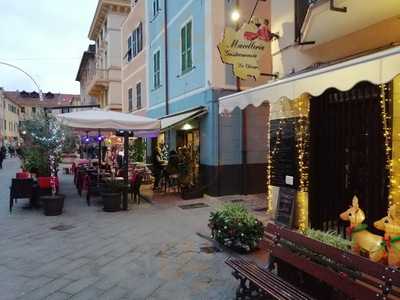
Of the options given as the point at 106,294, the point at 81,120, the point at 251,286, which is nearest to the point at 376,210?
the point at 251,286

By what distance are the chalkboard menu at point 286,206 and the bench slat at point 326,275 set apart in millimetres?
3345

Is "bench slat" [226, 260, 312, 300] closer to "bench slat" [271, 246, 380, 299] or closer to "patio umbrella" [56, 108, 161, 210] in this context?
"bench slat" [271, 246, 380, 299]

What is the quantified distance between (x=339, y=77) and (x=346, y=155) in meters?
2.90

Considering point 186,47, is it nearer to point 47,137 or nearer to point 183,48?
point 183,48

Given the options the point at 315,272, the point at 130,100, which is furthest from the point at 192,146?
the point at 130,100

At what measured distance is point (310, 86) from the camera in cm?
553

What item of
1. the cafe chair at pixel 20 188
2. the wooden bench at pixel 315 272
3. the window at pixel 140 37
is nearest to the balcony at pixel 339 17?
the wooden bench at pixel 315 272

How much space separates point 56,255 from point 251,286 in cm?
349

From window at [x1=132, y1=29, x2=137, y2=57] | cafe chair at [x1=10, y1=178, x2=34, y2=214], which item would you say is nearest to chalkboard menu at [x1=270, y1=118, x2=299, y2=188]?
cafe chair at [x1=10, y1=178, x2=34, y2=214]

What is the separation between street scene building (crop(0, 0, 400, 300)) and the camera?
14.1 ft

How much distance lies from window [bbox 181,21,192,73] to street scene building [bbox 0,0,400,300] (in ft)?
0.33

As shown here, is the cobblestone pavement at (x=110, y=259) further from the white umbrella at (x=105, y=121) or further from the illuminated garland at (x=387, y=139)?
the illuminated garland at (x=387, y=139)

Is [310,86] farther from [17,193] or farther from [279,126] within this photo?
[17,193]

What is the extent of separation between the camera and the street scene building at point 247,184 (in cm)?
429
